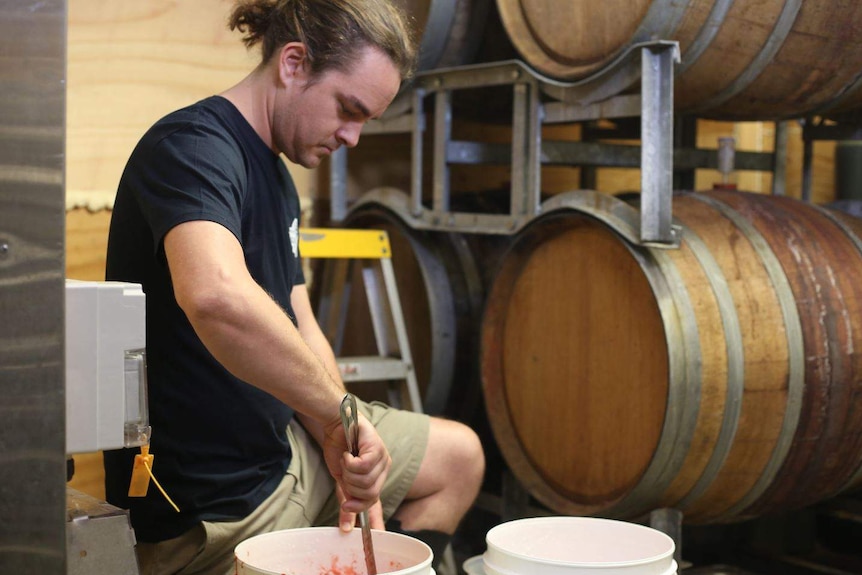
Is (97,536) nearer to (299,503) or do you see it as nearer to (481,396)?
(299,503)

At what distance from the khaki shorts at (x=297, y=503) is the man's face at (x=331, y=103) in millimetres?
614

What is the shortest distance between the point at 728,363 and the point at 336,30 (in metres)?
1.31

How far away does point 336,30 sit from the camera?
199 cm

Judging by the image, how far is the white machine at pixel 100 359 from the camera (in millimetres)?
1162

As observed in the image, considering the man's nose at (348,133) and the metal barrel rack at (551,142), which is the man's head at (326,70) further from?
the metal barrel rack at (551,142)

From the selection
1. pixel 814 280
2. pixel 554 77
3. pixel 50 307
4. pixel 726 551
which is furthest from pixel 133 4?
pixel 726 551

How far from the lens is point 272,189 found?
2.08 metres

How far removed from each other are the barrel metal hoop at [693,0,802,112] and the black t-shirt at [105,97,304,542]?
1417 millimetres

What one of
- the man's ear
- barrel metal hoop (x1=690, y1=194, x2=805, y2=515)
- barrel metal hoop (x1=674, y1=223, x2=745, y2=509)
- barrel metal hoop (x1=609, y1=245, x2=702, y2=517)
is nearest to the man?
the man's ear

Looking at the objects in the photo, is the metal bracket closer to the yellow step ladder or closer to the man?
the man

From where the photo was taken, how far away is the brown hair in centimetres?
199

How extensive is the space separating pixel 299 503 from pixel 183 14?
6.19 ft

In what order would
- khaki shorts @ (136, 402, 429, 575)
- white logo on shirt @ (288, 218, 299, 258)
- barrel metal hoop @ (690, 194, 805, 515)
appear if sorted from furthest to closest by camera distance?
1. barrel metal hoop @ (690, 194, 805, 515)
2. white logo on shirt @ (288, 218, 299, 258)
3. khaki shorts @ (136, 402, 429, 575)

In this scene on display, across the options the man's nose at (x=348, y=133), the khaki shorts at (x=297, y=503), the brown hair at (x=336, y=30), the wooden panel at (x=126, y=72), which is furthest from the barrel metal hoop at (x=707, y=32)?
the wooden panel at (x=126, y=72)
